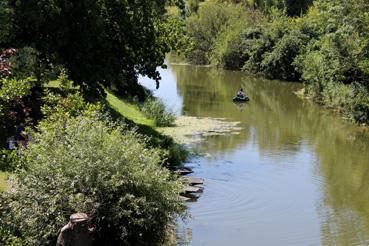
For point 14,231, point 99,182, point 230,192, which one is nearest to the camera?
point 14,231

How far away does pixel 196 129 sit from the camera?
97.9 feet

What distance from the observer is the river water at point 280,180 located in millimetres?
16000

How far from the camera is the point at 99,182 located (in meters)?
10.7

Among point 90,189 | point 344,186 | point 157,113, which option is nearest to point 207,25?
point 157,113

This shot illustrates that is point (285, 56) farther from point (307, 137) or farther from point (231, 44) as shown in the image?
point (307, 137)

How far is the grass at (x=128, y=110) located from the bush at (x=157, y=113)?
368mm

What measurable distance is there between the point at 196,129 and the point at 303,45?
27.6 meters

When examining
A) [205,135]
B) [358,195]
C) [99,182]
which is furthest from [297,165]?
[99,182]

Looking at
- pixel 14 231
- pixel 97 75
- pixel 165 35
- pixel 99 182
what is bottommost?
pixel 14 231

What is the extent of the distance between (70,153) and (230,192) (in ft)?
31.0

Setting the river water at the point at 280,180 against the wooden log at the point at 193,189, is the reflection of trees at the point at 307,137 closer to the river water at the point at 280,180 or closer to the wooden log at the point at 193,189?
the river water at the point at 280,180

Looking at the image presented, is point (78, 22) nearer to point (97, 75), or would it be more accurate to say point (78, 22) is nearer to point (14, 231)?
point (97, 75)

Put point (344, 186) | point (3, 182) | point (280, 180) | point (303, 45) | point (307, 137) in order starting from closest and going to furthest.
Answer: point (3, 182)
point (344, 186)
point (280, 180)
point (307, 137)
point (303, 45)

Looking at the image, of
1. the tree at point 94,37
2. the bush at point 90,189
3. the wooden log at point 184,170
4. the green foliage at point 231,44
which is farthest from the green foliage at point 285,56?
the bush at point 90,189
